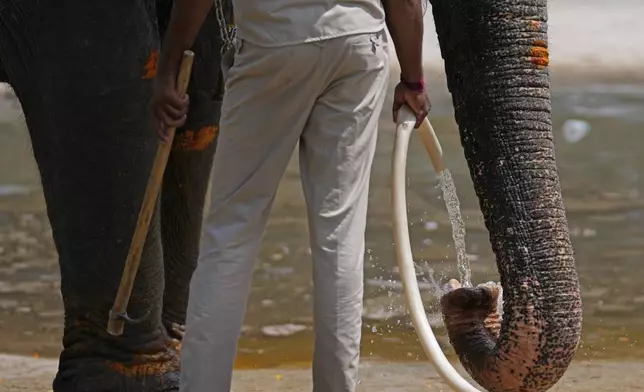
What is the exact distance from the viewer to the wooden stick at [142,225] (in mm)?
3549

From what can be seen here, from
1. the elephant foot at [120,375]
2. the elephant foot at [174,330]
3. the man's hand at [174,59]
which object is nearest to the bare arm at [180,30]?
the man's hand at [174,59]

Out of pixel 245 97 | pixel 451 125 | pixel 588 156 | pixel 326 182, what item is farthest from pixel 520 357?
pixel 451 125

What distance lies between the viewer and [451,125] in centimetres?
1077

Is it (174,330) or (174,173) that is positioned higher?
(174,173)

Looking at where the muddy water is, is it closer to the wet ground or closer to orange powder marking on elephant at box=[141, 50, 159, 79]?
the wet ground

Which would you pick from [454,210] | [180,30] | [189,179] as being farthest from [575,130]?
[180,30]

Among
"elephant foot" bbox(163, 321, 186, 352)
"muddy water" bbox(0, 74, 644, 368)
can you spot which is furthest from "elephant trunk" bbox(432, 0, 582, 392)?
"muddy water" bbox(0, 74, 644, 368)

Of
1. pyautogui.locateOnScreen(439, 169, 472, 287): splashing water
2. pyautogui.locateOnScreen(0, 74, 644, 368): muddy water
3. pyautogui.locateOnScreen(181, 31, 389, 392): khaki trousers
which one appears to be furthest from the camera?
pyautogui.locateOnScreen(0, 74, 644, 368): muddy water

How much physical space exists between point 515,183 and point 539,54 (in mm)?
270

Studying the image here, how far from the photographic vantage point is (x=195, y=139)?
485cm

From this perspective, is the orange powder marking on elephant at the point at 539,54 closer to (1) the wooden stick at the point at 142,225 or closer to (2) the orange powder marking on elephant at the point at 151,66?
(1) the wooden stick at the point at 142,225

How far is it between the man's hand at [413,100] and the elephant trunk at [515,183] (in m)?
0.07

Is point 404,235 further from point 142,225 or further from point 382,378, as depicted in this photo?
point 382,378

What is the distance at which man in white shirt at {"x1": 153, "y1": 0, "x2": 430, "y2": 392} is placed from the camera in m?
3.45
